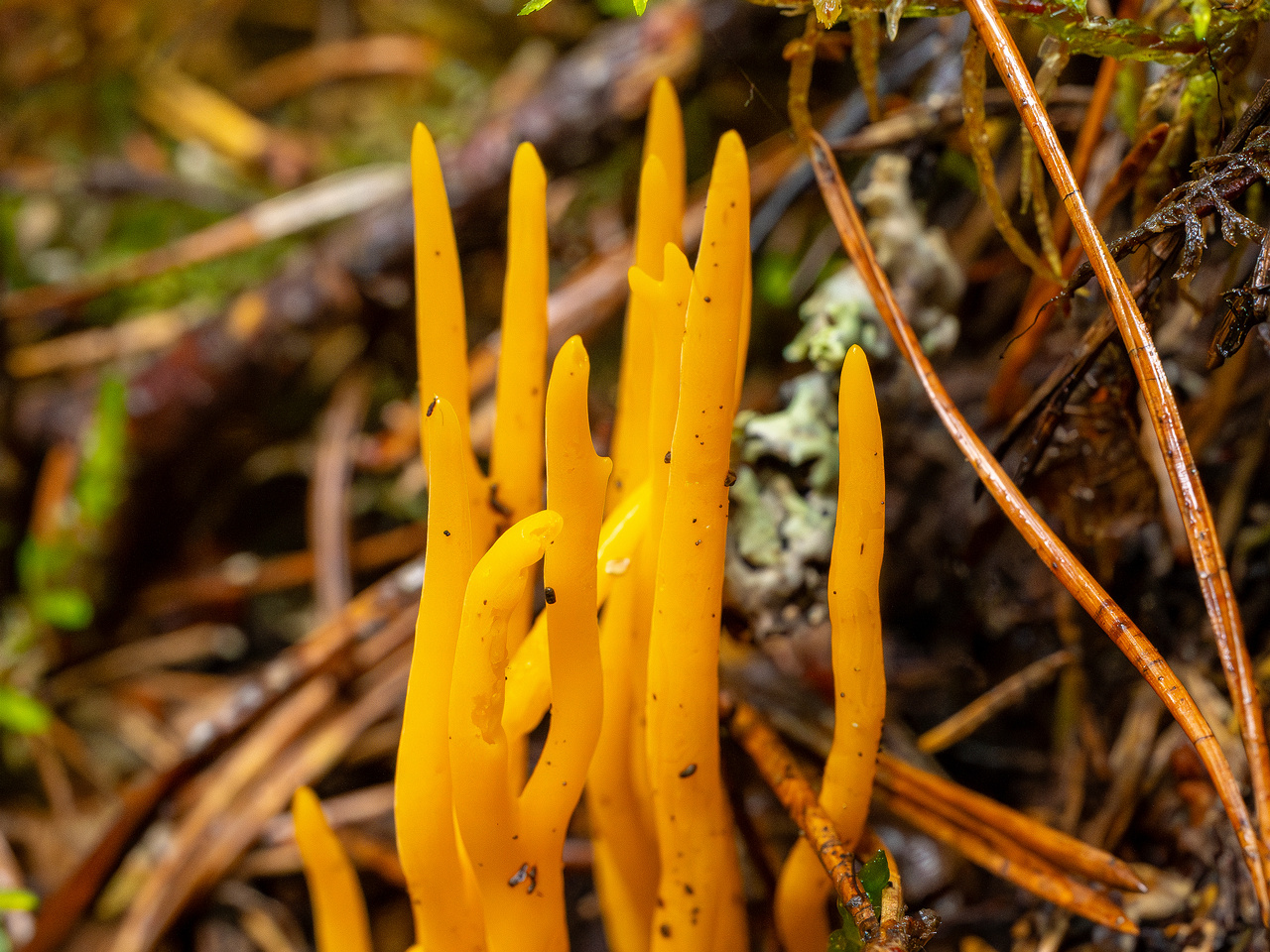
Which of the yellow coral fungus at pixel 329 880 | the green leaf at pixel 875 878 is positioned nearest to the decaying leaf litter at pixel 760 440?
the green leaf at pixel 875 878

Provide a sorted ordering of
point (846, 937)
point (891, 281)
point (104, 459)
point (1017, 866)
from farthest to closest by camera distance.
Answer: point (104, 459), point (891, 281), point (1017, 866), point (846, 937)

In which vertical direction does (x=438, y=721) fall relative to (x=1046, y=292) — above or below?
below

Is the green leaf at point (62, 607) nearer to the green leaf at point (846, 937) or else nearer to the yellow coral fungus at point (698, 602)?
the yellow coral fungus at point (698, 602)

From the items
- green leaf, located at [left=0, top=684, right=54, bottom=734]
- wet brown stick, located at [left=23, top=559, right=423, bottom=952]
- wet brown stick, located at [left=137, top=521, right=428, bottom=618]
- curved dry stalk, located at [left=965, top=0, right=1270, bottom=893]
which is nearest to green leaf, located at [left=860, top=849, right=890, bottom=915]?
curved dry stalk, located at [left=965, top=0, right=1270, bottom=893]

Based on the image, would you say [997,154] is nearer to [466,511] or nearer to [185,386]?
[466,511]

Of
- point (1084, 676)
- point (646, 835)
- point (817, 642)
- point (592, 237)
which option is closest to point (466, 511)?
point (646, 835)

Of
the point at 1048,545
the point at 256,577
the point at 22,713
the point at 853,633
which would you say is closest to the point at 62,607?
the point at 22,713

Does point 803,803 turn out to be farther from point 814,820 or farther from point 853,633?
point 853,633
